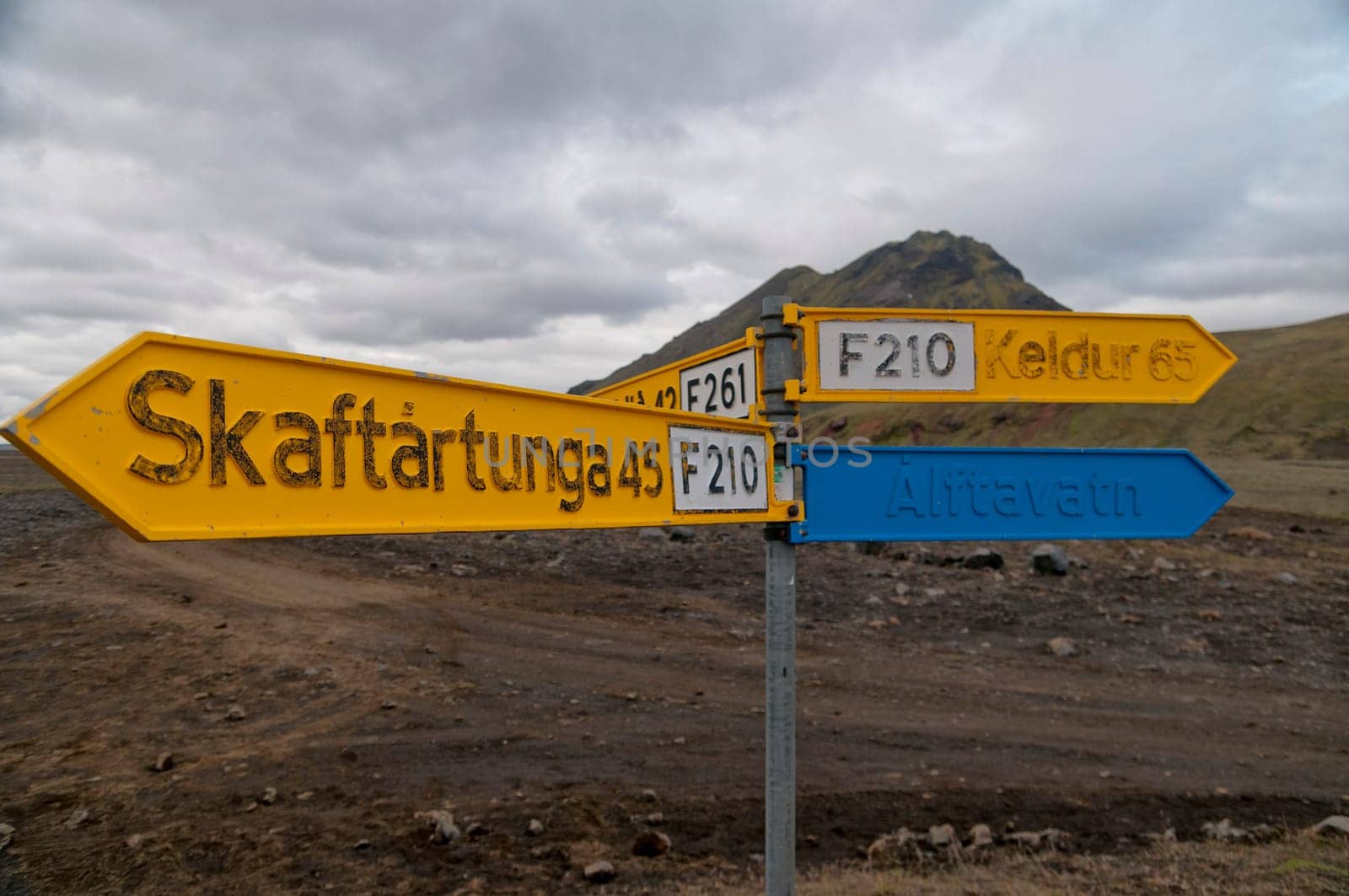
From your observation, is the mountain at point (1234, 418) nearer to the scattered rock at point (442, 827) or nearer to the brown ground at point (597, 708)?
the brown ground at point (597, 708)

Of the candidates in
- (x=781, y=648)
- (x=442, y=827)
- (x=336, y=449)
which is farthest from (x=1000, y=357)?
(x=442, y=827)

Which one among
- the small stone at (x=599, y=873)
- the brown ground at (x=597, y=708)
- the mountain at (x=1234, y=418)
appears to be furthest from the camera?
the mountain at (x=1234, y=418)

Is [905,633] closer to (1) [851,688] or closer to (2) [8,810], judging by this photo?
(1) [851,688]

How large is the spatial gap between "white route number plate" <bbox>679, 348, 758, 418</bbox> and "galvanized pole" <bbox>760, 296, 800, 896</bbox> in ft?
0.48

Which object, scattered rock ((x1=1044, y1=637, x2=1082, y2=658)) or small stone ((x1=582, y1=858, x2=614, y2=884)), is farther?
scattered rock ((x1=1044, y1=637, x2=1082, y2=658))

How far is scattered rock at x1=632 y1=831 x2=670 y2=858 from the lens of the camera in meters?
4.48

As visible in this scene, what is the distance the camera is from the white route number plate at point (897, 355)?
92.7 inches

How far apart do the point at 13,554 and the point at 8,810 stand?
8190 mm

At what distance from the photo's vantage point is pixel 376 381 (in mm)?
1614

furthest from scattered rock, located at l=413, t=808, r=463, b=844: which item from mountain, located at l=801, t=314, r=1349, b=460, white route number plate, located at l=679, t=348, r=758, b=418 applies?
mountain, located at l=801, t=314, r=1349, b=460

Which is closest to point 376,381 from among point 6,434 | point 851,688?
point 6,434

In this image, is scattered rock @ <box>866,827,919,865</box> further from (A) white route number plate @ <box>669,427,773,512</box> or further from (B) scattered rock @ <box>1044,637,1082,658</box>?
(B) scattered rock @ <box>1044,637,1082,658</box>

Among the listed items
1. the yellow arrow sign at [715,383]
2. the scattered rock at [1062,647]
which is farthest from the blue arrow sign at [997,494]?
the scattered rock at [1062,647]

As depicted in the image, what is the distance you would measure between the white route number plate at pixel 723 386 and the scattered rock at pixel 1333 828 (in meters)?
4.51
